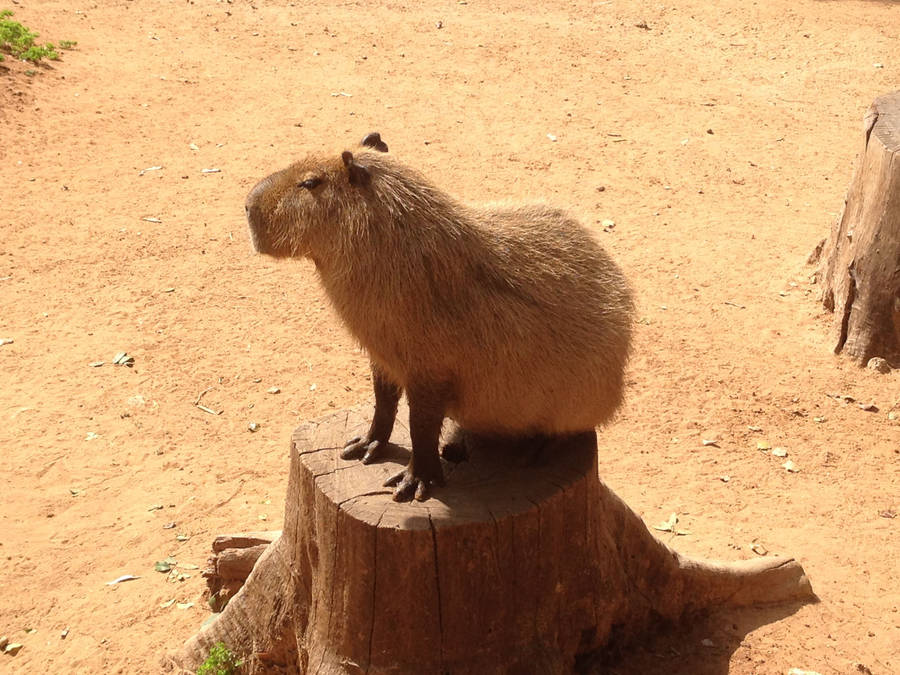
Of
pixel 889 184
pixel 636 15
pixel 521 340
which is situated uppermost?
pixel 636 15

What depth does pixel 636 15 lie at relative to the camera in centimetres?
1245

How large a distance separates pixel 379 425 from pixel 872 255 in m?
3.99

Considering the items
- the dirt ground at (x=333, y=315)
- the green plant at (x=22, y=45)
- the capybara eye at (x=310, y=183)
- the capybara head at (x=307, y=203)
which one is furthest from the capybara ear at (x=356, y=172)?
the green plant at (x=22, y=45)

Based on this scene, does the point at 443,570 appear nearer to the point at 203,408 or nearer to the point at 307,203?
the point at 307,203

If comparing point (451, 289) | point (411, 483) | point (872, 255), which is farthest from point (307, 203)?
point (872, 255)

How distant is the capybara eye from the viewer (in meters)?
2.94

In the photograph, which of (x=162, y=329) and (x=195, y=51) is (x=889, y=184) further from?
(x=195, y=51)

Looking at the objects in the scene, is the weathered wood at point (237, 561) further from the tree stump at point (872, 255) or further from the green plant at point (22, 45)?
the green plant at point (22, 45)

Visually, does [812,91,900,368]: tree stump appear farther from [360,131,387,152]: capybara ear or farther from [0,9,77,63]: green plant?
[0,9,77,63]: green plant

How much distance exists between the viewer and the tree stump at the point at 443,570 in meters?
2.83

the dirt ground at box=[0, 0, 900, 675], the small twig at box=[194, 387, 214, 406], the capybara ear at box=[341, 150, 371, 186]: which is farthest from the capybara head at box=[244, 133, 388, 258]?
the small twig at box=[194, 387, 214, 406]

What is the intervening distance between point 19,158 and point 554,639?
7.32m

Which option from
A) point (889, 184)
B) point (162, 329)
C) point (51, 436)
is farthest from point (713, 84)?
point (51, 436)

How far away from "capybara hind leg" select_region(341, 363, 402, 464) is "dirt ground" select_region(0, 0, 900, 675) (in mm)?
1322
